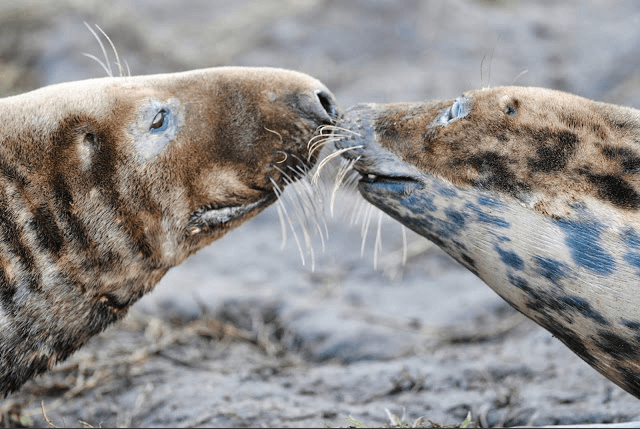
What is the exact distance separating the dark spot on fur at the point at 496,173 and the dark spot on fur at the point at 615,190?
26 centimetres

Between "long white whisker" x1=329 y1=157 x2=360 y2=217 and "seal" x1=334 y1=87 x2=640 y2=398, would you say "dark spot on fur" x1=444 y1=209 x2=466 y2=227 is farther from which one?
"long white whisker" x1=329 y1=157 x2=360 y2=217

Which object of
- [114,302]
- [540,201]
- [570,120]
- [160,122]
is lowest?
[114,302]

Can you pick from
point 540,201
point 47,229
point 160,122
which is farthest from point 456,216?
point 47,229

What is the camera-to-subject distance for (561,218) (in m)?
2.63

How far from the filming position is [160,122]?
9.83ft

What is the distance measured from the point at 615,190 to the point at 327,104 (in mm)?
1275

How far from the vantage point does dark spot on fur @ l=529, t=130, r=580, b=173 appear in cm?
269

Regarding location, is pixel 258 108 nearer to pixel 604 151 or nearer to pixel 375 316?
pixel 604 151

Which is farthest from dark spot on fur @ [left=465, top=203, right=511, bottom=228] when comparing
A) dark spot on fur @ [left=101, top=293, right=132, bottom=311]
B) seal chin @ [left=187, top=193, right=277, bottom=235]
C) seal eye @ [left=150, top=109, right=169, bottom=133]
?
dark spot on fur @ [left=101, top=293, right=132, bottom=311]

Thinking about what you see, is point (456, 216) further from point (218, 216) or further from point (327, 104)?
point (218, 216)

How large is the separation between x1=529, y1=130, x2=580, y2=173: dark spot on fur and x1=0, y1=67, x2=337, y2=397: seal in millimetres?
914

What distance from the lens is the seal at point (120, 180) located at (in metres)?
2.76

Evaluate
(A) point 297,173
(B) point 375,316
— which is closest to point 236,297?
(B) point 375,316

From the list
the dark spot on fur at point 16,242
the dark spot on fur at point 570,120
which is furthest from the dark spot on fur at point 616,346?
the dark spot on fur at point 16,242
